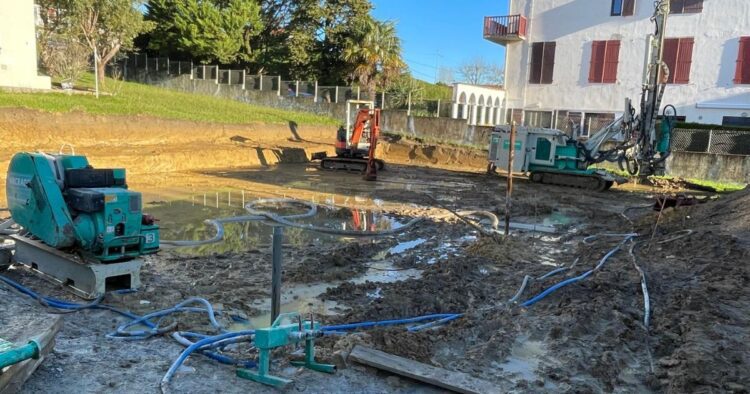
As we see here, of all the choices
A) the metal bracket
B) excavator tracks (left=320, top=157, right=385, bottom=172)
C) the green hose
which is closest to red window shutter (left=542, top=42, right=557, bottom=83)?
excavator tracks (left=320, top=157, right=385, bottom=172)

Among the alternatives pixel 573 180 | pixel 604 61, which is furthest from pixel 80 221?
pixel 604 61

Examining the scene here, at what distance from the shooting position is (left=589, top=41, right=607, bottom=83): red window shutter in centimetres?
2552

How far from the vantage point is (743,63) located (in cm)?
2281

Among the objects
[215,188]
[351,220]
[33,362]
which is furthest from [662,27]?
[33,362]

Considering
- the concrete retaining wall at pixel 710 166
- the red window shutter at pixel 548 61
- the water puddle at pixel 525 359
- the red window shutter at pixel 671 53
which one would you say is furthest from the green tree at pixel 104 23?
the red window shutter at pixel 671 53

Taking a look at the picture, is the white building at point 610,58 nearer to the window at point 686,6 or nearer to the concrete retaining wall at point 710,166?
the window at point 686,6

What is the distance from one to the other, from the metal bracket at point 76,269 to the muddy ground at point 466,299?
157mm

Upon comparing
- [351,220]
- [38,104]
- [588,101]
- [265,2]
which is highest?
[265,2]

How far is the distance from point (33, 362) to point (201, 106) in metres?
24.9

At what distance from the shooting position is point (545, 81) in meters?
27.2

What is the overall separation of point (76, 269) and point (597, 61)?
82.7 feet

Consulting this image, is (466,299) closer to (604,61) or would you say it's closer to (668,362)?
(668,362)

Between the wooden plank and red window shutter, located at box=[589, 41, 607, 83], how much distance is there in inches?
972

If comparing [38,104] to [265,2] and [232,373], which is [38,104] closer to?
[232,373]
